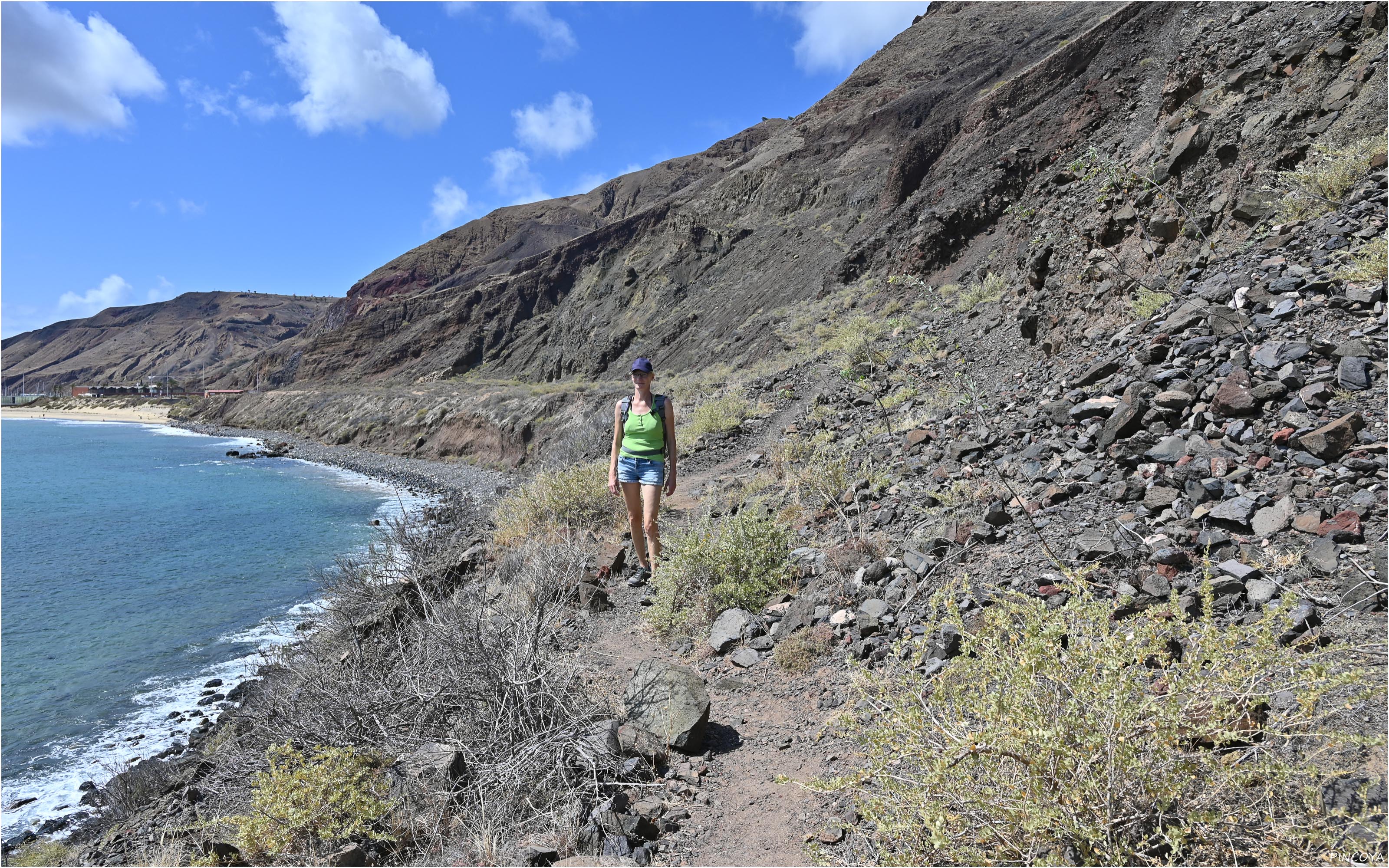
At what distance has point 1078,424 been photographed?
4.26 metres

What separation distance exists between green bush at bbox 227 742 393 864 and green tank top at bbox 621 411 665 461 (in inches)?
114

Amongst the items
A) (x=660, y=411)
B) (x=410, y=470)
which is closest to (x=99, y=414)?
(x=410, y=470)

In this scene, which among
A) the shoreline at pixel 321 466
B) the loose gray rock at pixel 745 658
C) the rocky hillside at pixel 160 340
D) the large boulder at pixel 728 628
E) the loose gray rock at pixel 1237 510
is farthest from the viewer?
the rocky hillside at pixel 160 340

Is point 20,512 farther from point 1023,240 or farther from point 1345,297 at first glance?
point 1345,297

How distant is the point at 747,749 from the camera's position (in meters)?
3.10

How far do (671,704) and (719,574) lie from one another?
1473mm

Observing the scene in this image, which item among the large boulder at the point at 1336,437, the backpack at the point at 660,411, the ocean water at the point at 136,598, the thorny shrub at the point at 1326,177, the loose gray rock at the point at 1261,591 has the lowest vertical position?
the ocean water at the point at 136,598

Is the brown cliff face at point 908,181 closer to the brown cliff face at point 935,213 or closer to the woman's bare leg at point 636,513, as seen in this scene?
the brown cliff face at point 935,213

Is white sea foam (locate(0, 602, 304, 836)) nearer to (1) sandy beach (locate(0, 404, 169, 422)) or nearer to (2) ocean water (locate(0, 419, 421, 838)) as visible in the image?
(2) ocean water (locate(0, 419, 421, 838))

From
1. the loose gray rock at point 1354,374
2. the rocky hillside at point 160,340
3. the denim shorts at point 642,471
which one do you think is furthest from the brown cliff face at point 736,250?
the rocky hillside at point 160,340

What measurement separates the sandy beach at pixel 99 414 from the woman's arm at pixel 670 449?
80.6 metres

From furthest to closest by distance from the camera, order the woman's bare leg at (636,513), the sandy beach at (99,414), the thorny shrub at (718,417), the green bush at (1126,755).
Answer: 1. the sandy beach at (99,414)
2. the thorny shrub at (718,417)
3. the woman's bare leg at (636,513)
4. the green bush at (1126,755)

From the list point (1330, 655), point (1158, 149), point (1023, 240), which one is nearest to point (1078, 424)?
point (1330, 655)

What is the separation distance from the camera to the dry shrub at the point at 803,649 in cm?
366
